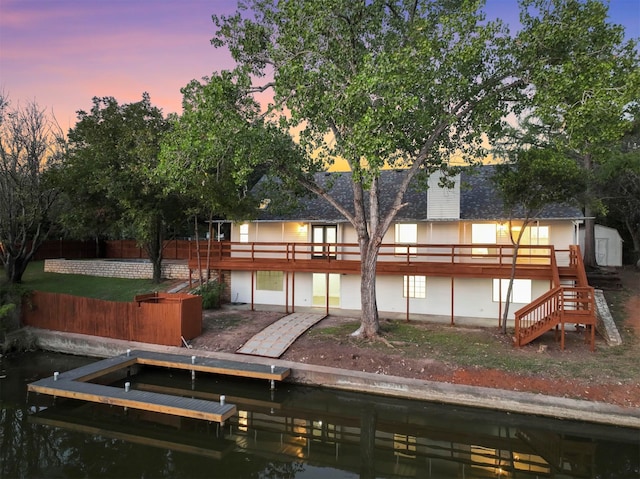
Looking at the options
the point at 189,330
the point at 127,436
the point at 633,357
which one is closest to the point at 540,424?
the point at 633,357

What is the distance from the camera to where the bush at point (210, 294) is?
18.8 metres

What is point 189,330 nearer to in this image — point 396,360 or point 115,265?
point 396,360

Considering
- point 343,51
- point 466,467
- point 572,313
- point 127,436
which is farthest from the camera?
point 343,51

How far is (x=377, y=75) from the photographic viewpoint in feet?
37.0

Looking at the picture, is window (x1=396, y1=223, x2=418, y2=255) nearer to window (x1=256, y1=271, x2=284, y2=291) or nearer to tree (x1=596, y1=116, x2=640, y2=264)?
window (x1=256, y1=271, x2=284, y2=291)

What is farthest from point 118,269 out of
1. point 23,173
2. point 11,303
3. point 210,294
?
point 210,294

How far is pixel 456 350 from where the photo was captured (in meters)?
12.9

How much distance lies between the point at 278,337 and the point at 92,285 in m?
14.5

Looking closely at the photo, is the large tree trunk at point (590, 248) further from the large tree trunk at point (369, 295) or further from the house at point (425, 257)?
the large tree trunk at point (369, 295)

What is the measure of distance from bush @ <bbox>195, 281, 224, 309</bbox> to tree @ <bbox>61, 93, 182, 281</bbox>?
3.81 metres

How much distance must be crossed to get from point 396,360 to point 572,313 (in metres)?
5.55

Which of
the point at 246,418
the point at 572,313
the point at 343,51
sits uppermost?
the point at 343,51

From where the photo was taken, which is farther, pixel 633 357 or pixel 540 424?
pixel 633 357

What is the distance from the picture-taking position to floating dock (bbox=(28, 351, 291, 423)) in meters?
9.64
